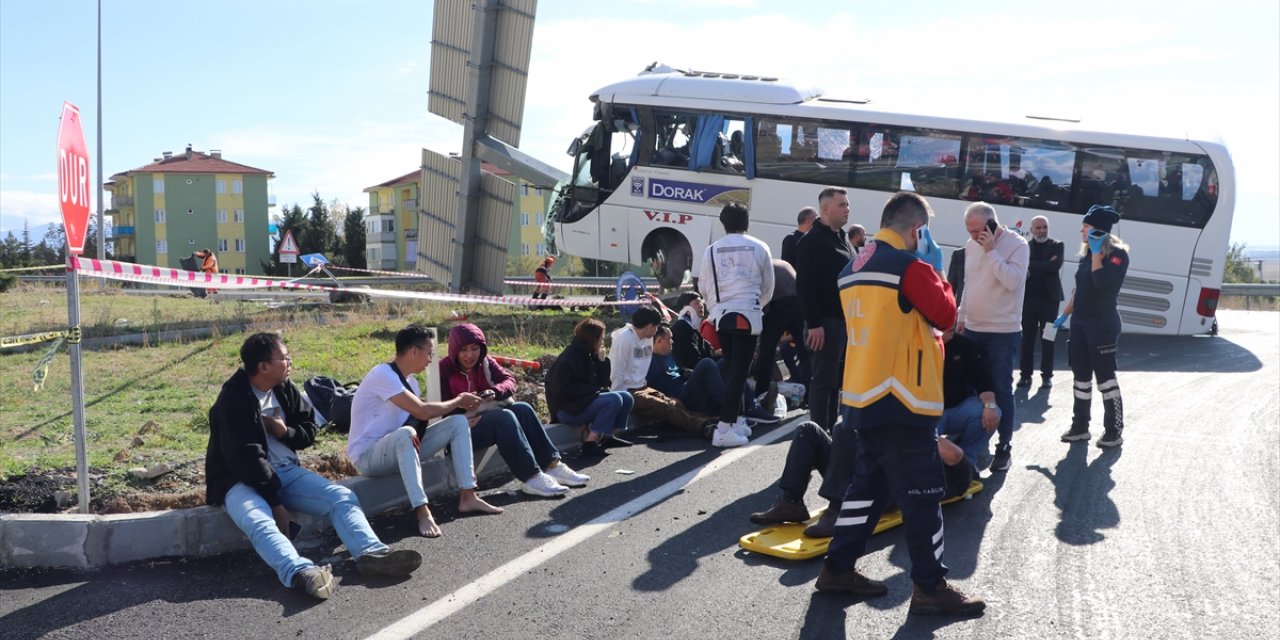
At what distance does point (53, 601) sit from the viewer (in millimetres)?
4918

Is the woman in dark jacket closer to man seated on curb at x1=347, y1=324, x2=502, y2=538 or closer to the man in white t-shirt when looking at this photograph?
the man in white t-shirt

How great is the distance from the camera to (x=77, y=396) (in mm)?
5906

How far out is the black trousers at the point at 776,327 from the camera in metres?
8.91

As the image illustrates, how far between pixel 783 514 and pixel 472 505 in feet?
6.24

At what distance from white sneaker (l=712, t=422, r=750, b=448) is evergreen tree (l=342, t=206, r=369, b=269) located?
222ft

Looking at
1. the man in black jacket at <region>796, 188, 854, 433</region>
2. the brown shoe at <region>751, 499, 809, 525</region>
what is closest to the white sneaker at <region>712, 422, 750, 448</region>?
the man in black jacket at <region>796, 188, 854, 433</region>

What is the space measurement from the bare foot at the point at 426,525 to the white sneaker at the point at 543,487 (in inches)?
35.3

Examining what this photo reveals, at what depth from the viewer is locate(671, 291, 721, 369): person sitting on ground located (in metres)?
10.2

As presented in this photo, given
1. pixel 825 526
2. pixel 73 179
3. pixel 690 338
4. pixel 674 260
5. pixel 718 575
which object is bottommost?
pixel 718 575

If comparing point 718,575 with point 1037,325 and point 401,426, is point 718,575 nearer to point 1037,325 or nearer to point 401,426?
point 401,426

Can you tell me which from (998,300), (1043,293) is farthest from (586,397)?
(1043,293)

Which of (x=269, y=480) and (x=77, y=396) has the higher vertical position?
(x=77, y=396)

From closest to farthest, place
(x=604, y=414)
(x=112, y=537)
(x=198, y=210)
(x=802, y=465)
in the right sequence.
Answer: (x=112, y=537) < (x=802, y=465) < (x=604, y=414) < (x=198, y=210)

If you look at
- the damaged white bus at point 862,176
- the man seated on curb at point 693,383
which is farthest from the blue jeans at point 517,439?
the damaged white bus at point 862,176
